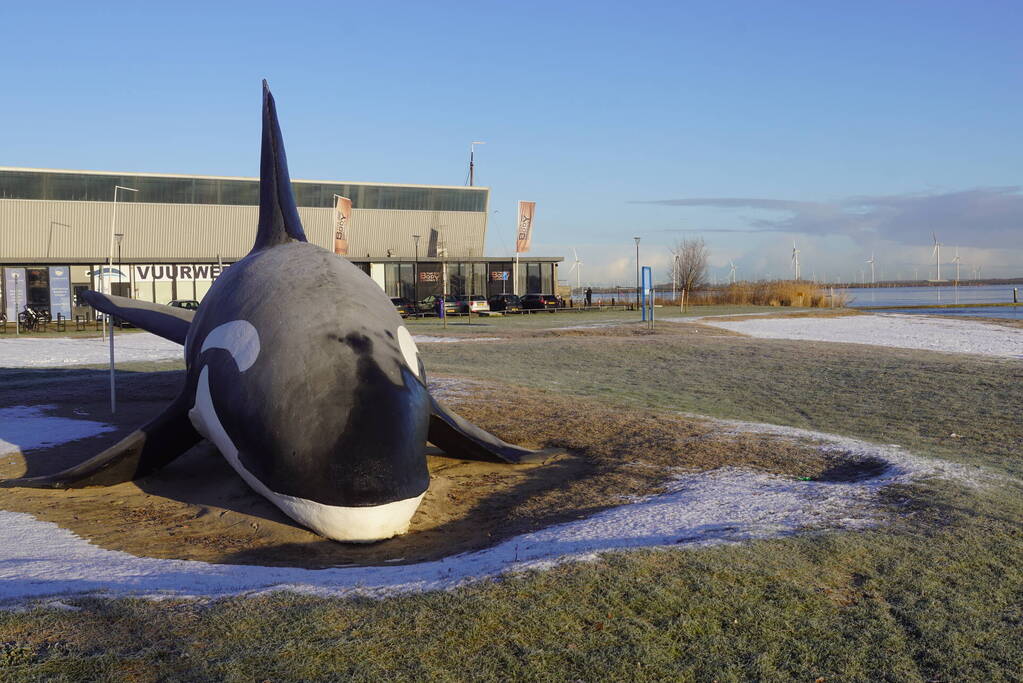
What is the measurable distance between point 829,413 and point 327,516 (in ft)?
31.8

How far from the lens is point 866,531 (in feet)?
22.7

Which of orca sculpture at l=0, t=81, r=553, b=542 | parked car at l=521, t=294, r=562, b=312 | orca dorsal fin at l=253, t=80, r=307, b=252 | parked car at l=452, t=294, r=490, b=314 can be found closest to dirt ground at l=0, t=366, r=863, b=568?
orca sculpture at l=0, t=81, r=553, b=542

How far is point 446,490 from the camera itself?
969 cm

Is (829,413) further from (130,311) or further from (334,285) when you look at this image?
(130,311)

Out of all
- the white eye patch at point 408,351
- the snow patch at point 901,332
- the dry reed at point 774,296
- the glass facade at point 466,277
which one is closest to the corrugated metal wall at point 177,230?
the glass facade at point 466,277

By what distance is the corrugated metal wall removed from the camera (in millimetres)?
55469

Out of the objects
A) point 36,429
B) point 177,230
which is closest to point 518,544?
point 36,429

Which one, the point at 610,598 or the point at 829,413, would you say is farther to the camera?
the point at 829,413

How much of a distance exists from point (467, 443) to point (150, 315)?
19.6 feet

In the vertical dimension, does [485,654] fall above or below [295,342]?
below

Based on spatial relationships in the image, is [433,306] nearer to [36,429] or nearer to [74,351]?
[74,351]

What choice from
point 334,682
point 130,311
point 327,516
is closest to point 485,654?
point 334,682

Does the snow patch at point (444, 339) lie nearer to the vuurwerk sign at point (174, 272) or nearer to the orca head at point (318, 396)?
the orca head at point (318, 396)

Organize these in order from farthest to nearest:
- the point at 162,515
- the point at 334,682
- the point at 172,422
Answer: the point at 172,422 → the point at 162,515 → the point at 334,682
